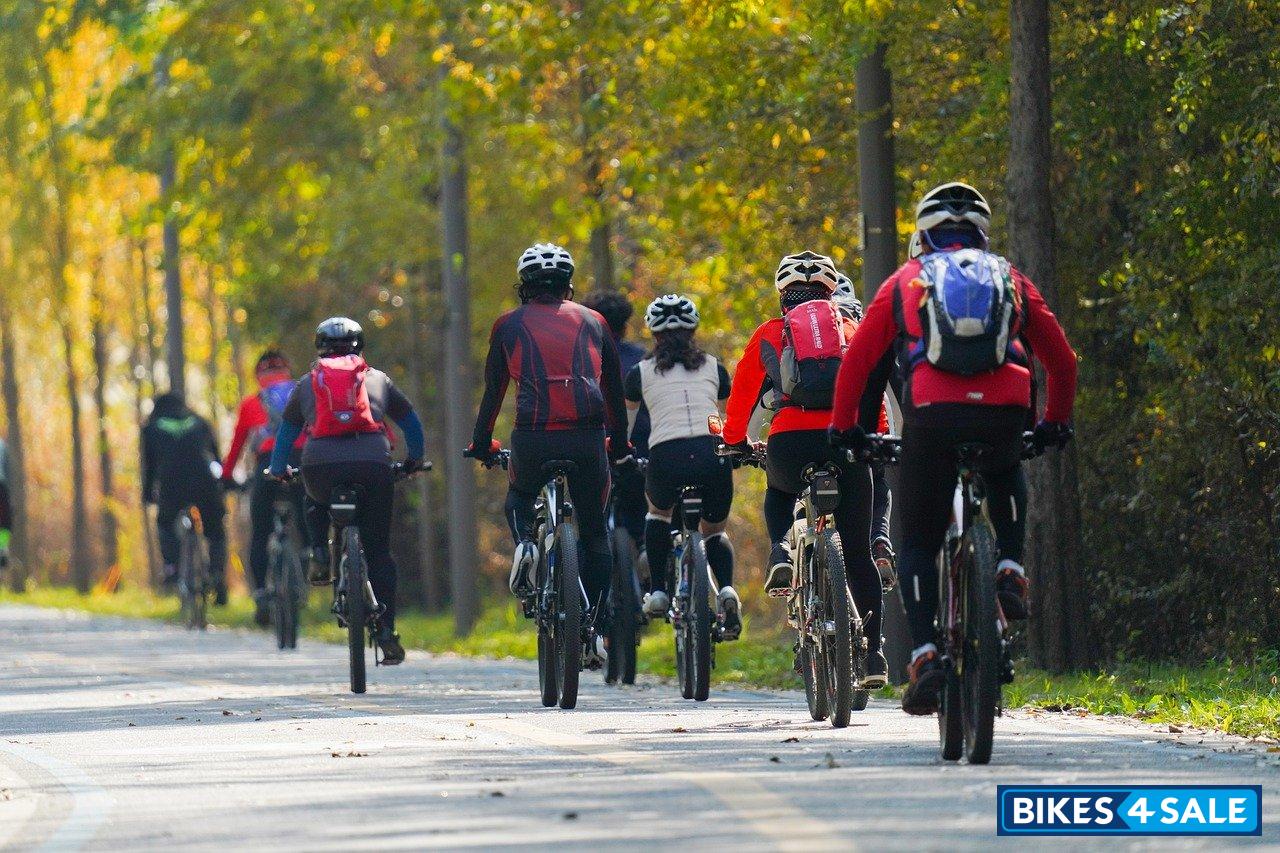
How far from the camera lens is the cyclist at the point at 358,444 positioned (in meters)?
14.6

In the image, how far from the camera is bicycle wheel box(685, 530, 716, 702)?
41.8 feet

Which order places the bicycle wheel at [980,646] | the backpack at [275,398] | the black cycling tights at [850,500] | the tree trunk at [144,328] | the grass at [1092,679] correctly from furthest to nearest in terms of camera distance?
the tree trunk at [144,328] → the backpack at [275,398] → the grass at [1092,679] → the black cycling tights at [850,500] → the bicycle wheel at [980,646]

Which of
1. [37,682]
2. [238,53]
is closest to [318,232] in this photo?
[238,53]

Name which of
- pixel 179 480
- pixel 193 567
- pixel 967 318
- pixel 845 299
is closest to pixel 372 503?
pixel 845 299

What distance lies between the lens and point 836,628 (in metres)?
11.0

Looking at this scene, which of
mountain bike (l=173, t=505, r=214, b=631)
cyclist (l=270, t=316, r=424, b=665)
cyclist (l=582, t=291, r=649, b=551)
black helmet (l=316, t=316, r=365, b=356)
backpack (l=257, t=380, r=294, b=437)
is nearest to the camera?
cyclist (l=270, t=316, r=424, b=665)

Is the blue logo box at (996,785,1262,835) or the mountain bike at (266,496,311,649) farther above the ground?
the mountain bike at (266,496,311,649)

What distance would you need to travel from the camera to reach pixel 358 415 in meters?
14.7

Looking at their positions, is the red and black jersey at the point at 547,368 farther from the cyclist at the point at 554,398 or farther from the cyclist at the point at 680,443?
the cyclist at the point at 680,443

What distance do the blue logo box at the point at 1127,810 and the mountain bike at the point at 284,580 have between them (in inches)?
503

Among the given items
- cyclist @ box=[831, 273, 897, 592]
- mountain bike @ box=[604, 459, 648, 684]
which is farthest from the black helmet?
cyclist @ box=[831, 273, 897, 592]

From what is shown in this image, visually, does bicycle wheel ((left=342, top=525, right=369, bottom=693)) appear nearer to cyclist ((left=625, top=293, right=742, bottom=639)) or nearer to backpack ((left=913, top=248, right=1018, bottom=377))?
cyclist ((left=625, top=293, right=742, bottom=639))

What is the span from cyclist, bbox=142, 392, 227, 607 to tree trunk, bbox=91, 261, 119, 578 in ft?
61.2

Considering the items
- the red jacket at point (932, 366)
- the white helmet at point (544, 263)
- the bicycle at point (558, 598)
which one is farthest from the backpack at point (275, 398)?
the red jacket at point (932, 366)
